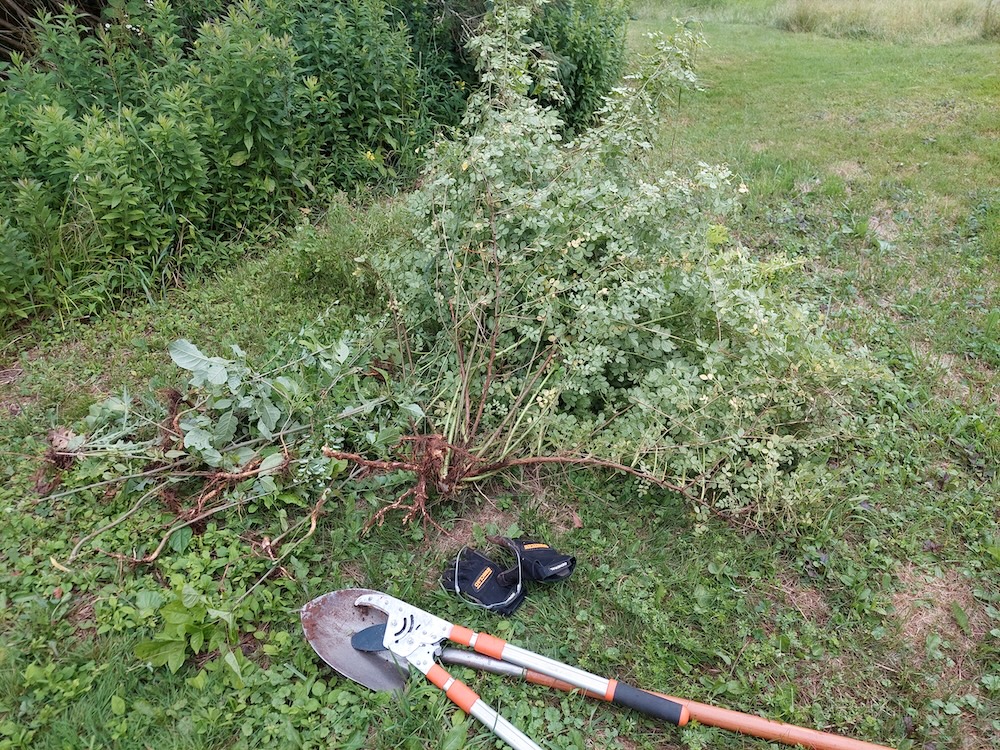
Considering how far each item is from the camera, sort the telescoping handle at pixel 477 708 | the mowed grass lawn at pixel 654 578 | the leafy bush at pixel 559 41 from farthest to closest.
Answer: the leafy bush at pixel 559 41 < the mowed grass lawn at pixel 654 578 < the telescoping handle at pixel 477 708

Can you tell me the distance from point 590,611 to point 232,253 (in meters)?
3.46

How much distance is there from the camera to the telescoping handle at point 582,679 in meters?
2.04

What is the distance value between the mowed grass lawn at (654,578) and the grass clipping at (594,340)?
0.66 ft

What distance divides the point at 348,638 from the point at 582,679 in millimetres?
803

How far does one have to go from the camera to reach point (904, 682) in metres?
2.20

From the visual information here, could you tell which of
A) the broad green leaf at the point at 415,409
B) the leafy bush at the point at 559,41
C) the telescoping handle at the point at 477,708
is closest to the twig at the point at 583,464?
the broad green leaf at the point at 415,409

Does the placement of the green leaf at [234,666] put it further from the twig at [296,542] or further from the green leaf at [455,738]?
the green leaf at [455,738]

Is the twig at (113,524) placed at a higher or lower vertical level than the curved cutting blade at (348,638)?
higher

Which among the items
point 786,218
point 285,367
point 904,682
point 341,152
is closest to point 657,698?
point 904,682

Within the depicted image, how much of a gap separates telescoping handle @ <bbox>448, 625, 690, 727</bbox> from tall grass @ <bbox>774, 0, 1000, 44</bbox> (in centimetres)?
1225

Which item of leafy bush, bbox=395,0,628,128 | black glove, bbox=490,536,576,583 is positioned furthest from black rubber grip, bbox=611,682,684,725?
leafy bush, bbox=395,0,628,128

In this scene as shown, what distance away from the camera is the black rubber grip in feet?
6.66

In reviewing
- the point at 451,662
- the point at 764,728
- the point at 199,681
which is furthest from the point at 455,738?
the point at 764,728

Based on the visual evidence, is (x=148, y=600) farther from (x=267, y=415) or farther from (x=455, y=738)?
(x=455, y=738)
